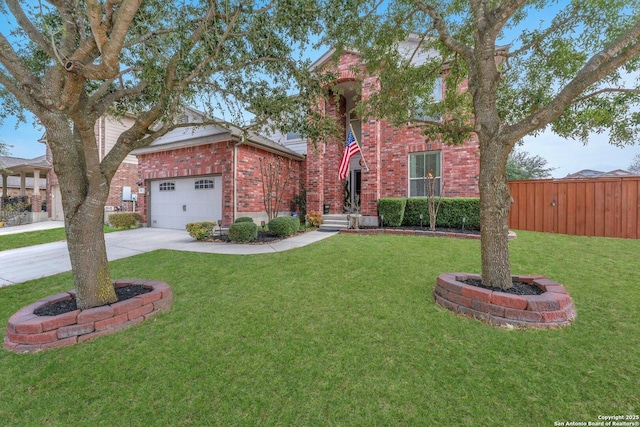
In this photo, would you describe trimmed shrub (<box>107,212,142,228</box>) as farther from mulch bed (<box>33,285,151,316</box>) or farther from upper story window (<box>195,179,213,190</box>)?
mulch bed (<box>33,285,151,316</box>)

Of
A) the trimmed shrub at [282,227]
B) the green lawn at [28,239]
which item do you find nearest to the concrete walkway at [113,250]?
the trimmed shrub at [282,227]

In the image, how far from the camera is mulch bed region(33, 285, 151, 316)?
3163mm

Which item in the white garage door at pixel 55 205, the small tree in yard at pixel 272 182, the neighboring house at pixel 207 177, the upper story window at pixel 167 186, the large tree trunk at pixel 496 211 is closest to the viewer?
the large tree trunk at pixel 496 211

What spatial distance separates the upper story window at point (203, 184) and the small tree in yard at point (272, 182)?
2069 mm

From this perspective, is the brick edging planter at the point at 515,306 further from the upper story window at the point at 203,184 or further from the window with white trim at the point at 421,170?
the upper story window at the point at 203,184

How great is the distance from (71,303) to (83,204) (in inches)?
52.5

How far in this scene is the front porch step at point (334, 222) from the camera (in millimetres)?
10550

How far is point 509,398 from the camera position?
77.5 inches

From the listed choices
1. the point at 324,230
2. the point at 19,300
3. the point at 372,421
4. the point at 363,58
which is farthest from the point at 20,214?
the point at 372,421

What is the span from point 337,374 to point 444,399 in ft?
2.73

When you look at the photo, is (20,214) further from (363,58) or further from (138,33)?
(363,58)

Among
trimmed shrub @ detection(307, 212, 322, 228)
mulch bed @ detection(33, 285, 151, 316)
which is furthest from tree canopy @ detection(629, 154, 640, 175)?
mulch bed @ detection(33, 285, 151, 316)

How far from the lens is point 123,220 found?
12.3 metres

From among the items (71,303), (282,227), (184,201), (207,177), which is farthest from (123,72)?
(184,201)
